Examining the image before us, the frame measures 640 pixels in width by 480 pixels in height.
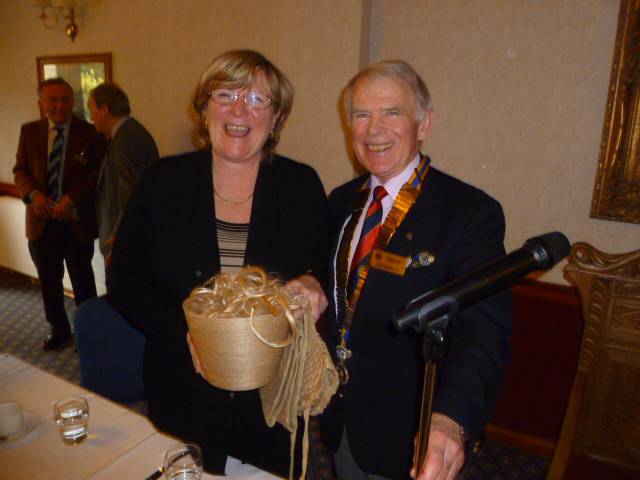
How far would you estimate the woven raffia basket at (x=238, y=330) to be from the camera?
0.87m

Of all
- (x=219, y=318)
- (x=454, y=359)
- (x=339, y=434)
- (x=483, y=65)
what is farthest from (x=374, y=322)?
(x=483, y=65)

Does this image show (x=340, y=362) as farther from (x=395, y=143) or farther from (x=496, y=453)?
(x=496, y=453)

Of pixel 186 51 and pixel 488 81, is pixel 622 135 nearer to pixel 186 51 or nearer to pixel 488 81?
pixel 488 81

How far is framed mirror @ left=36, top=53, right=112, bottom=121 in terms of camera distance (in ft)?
14.1

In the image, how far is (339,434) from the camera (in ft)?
4.85

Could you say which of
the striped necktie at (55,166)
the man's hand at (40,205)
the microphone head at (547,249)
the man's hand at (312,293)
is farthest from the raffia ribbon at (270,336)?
the striped necktie at (55,166)

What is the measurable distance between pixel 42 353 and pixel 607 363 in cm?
388

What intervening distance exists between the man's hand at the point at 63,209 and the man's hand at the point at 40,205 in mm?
55

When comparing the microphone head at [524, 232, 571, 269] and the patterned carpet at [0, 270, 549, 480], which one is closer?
the microphone head at [524, 232, 571, 269]

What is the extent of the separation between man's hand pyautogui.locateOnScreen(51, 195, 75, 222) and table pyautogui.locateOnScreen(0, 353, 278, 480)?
254cm

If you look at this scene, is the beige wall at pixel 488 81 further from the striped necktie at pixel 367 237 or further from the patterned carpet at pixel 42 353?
the striped necktie at pixel 367 237

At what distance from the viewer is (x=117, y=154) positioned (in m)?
3.18

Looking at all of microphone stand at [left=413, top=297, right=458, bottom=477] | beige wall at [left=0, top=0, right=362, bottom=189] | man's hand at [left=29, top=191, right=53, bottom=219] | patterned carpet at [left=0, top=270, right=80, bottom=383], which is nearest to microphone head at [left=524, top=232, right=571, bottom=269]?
microphone stand at [left=413, top=297, right=458, bottom=477]

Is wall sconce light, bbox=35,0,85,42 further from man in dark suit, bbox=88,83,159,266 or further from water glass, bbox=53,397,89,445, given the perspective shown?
water glass, bbox=53,397,89,445
